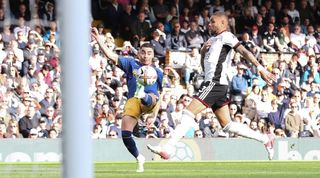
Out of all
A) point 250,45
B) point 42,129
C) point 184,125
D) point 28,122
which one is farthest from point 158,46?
point 184,125

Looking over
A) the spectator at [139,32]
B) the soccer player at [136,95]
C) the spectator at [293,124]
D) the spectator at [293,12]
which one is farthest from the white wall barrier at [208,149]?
the spectator at [293,12]

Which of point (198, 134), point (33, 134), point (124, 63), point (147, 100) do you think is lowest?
point (198, 134)

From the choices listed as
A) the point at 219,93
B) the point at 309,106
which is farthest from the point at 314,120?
the point at 219,93

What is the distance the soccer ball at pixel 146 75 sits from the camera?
16.5 meters

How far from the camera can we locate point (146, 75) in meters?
16.6

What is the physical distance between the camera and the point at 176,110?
2191cm

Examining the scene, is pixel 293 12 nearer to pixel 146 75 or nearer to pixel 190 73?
A: pixel 190 73

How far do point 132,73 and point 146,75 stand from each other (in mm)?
223

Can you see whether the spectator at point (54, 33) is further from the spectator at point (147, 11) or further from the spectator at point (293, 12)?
the spectator at point (293, 12)

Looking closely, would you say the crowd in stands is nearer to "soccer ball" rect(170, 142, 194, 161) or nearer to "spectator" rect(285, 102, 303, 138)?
"spectator" rect(285, 102, 303, 138)

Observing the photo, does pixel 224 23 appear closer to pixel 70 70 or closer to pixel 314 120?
pixel 314 120

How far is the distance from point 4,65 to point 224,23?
11.5 ft

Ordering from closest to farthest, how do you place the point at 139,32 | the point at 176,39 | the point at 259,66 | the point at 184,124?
the point at 259,66, the point at 184,124, the point at 139,32, the point at 176,39

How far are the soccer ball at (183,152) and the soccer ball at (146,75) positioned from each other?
4258 millimetres
